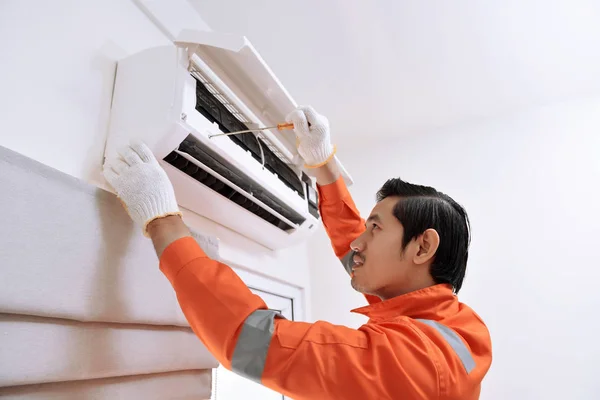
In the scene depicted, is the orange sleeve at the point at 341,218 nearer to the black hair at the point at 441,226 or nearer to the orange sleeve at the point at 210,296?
the black hair at the point at 441,226

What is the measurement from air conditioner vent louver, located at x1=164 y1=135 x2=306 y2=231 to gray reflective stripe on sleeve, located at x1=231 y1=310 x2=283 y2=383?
47 centimetres

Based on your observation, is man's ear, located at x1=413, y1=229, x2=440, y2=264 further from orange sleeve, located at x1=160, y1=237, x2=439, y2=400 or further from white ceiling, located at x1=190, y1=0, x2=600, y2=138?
white ceiling, located at x1=190, y1=0, x2=600, y2=138

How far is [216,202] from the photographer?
1.20m

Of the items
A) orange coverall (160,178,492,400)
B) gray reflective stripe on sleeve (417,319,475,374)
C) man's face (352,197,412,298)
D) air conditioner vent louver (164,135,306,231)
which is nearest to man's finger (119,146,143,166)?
air conditioner vent louver (164,135,306,231)

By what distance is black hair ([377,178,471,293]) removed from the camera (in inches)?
36.7

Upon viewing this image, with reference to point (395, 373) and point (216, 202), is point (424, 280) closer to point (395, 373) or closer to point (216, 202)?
point (395, 373)

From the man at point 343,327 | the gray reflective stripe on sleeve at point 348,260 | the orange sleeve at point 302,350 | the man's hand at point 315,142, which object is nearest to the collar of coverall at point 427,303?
the man at point 343,327

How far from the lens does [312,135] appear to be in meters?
1.10

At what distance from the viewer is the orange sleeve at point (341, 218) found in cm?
119

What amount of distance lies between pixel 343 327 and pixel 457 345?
21cm

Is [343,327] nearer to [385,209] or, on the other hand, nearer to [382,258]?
[382,258]

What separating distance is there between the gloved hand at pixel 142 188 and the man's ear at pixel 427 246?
0.52 meters

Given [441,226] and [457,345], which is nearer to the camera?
[457,345]

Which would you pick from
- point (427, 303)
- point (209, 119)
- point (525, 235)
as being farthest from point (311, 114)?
point (525, 235)
